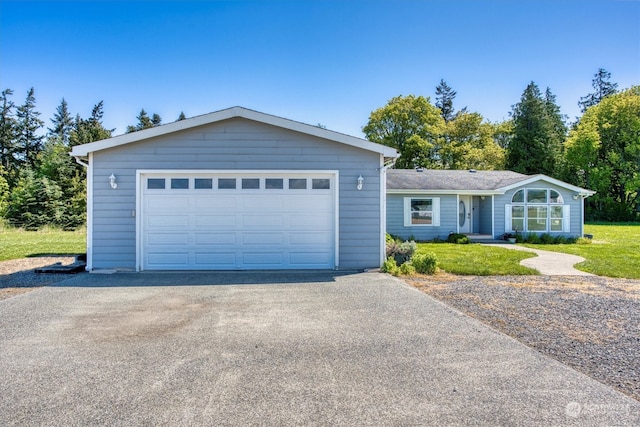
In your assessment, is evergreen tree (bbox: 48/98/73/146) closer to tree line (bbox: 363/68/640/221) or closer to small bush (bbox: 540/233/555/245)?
tree line (bbox: 363/68/640/221)

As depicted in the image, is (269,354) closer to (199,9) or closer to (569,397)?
Result: (569,397)

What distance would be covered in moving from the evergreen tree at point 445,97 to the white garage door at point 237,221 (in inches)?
1609

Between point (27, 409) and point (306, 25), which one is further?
point (306, 25)

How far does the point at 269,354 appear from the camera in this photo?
3818 millimetres

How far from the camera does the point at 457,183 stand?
1772 cm

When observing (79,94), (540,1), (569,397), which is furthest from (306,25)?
(79,94)

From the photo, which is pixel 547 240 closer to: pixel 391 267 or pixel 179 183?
pixel 391 267

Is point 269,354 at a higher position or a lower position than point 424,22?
lower

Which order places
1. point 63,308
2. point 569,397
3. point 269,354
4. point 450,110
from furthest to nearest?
point 450,110 < point 63,308 < point 269,354 < point 569,397

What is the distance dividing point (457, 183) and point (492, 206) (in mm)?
1867

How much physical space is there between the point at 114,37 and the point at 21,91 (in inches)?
1315

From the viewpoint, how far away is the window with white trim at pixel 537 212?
17078mm

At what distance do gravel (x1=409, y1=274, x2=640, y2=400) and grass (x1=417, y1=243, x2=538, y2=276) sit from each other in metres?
0.50

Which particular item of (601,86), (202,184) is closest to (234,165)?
(202,184)
